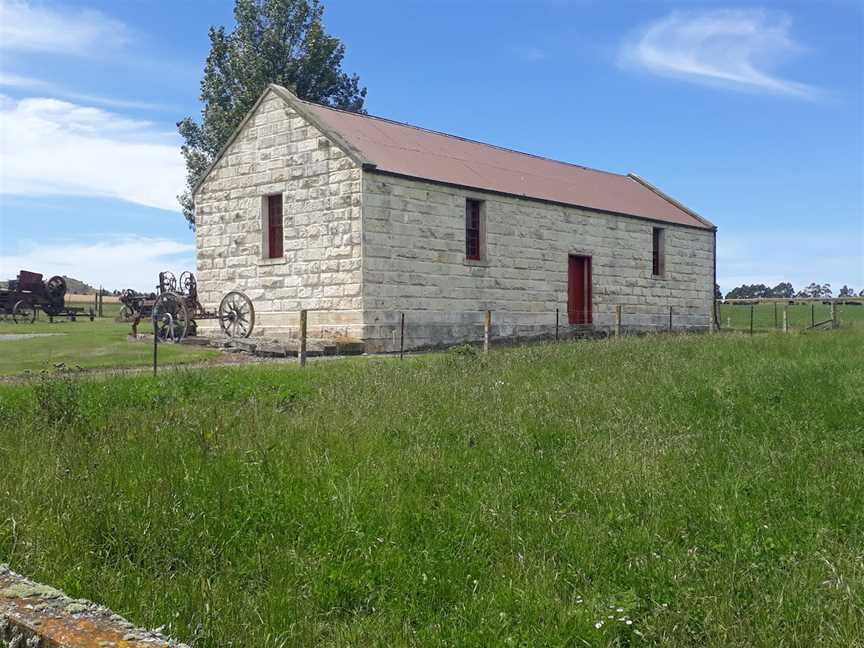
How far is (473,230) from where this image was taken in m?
22.9

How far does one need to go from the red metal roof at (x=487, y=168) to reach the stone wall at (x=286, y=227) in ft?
3.26

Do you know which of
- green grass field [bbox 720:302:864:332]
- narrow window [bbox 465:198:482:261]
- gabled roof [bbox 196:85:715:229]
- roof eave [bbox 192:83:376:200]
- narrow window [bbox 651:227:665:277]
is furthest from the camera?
green grass field [bbox 720:302:864:332]

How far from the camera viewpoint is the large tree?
40756mm

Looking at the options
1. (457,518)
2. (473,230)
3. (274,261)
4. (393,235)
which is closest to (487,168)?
(473,230)

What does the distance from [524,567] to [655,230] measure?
89.3 feet

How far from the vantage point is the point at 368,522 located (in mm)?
5391

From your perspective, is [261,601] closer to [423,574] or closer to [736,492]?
[423,574]

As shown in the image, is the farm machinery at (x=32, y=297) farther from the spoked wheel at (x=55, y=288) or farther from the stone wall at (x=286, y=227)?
the stone wall at (x=286, y=227)

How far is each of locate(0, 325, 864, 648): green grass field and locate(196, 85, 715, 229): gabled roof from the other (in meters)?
13.0

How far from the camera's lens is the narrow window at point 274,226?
2242cm

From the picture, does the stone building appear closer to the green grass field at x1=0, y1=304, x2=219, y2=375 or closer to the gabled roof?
the gabled roof

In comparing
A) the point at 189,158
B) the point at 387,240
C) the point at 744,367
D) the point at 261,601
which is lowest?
the point at 261,601

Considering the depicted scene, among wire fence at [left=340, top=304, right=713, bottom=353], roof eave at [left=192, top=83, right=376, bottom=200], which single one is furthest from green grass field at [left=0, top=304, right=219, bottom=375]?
roof eave at [left=192, top=83, right=376, bottom=200]

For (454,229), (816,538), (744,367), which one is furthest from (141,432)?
(454,229)
